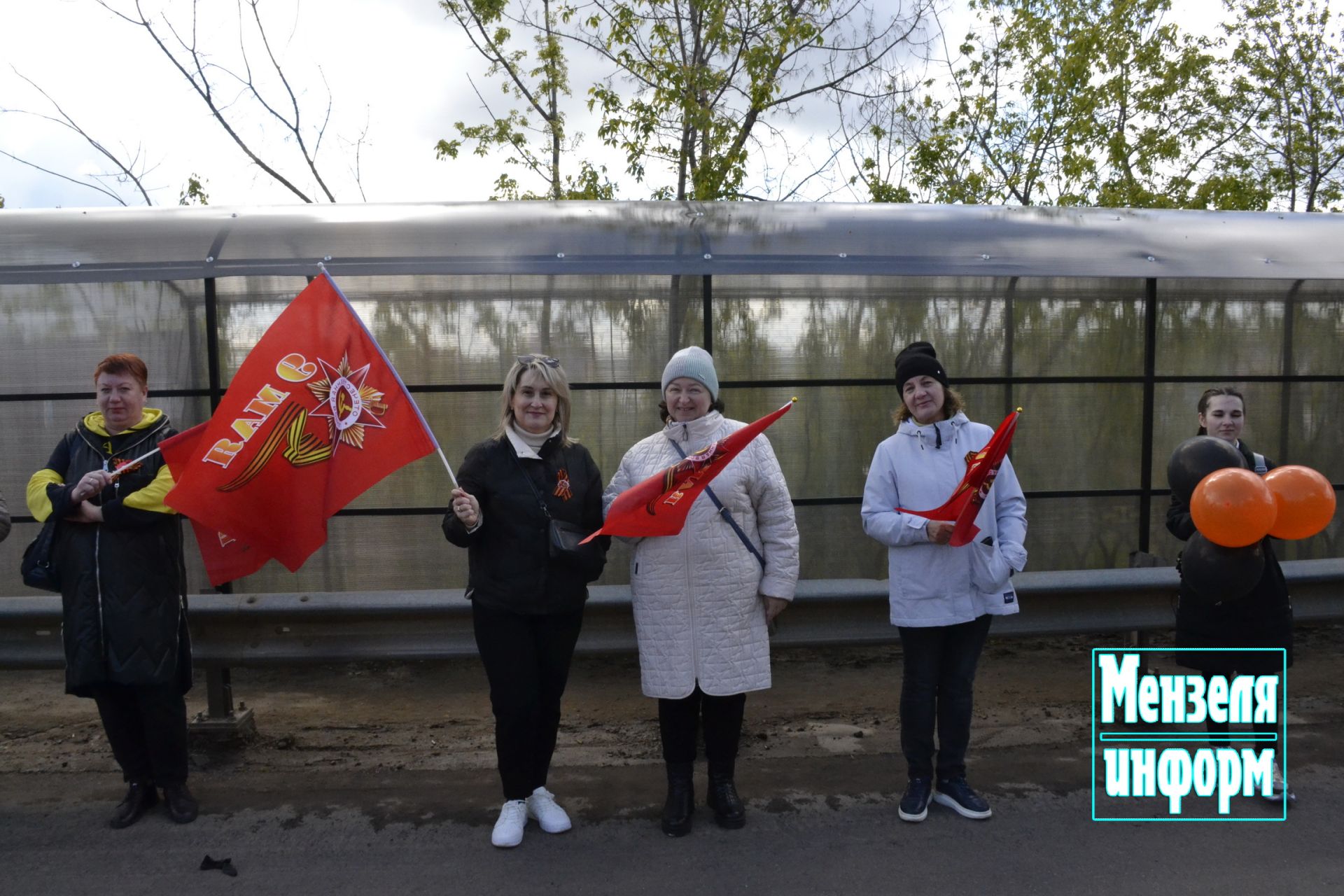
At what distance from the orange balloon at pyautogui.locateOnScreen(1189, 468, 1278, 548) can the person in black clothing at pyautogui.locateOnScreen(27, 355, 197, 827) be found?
12.7 ft

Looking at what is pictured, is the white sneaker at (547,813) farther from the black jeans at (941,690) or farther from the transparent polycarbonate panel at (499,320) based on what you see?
the transparent polycarbonate panel at (499,320)

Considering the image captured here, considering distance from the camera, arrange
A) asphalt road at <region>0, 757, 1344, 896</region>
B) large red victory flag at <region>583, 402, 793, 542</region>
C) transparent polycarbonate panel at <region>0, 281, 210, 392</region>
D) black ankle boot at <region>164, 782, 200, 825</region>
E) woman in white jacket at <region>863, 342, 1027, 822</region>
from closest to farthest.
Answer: asphalt road at <region>0, 757, 1344, 896</region>, large red victory flag at <region>583, 402, 793, 542</region>, woman in white jacket at <region>863, 342, 1027, 822</region>, black ankle boot at <region>164, 782, 200, 825</region>, transparent polycarbonate panel at <region>0, 281, 210, 392</region>

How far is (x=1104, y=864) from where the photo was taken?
3301mm

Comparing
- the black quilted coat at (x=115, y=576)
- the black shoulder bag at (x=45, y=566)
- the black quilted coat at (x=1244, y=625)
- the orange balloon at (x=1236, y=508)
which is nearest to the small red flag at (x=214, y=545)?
the black quilted coat at (x=115, y=576)

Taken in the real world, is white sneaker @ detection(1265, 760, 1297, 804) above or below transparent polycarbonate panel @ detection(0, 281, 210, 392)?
below

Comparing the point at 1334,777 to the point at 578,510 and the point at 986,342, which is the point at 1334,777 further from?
the point at 578,510

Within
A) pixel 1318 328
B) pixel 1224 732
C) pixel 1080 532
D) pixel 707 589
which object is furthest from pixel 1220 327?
→ pixel 707 589

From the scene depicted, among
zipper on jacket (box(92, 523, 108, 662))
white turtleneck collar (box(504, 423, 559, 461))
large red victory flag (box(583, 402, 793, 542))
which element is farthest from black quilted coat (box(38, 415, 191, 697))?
large red victory flag (box(583, 402, 793, 542))

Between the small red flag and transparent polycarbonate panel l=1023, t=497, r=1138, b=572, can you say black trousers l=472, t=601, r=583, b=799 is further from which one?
transparent polycarbonate panel l=1023, t=497, r=1138, b=572

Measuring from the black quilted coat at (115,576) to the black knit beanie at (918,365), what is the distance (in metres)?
2.87

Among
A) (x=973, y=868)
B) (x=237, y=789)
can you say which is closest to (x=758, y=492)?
(x=973, y=868)

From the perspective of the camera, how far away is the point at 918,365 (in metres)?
3.70

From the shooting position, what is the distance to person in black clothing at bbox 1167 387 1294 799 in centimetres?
369

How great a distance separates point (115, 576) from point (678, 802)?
2274 mm
